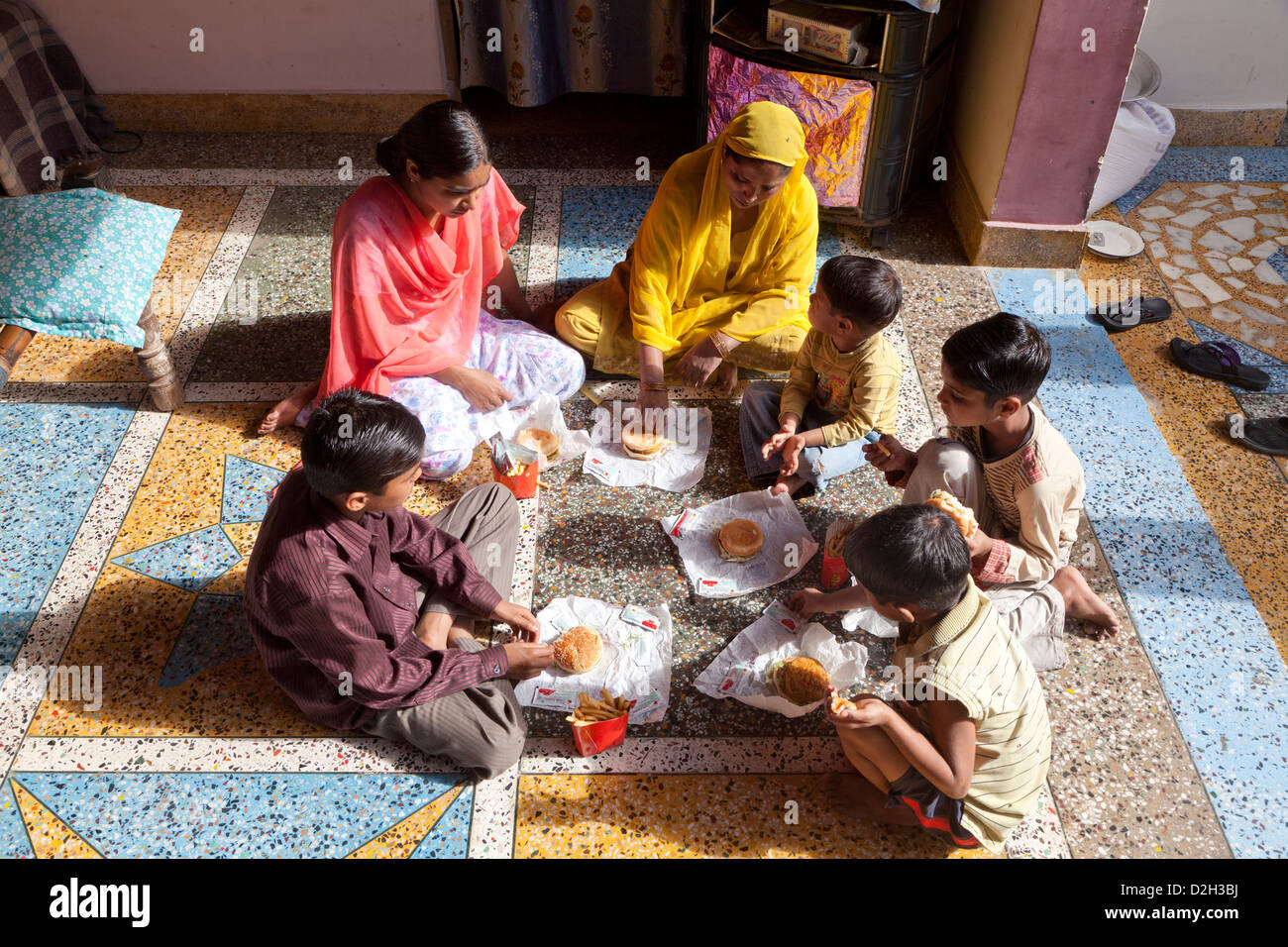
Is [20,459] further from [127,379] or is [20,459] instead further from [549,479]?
[549,479]

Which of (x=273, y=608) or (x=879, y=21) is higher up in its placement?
(x=879, y=21)

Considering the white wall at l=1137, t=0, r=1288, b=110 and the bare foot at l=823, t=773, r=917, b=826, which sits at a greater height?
the white wall at l=1137, t=0, r=1288, b=110

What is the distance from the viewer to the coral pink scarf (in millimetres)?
3059

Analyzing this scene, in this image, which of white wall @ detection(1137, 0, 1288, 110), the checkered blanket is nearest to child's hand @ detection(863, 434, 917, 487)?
white wall @ detection(1137, 0, 1288, 110)

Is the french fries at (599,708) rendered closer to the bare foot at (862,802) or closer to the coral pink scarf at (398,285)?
the bare foot at (862,802)

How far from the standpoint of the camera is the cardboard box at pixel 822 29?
3.80 meters

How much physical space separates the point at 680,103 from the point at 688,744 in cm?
394

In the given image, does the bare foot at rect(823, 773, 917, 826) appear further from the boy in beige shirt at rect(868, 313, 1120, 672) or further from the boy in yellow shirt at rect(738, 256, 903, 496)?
the boy in yellow shirt at rect(738, 256, 903, 496)

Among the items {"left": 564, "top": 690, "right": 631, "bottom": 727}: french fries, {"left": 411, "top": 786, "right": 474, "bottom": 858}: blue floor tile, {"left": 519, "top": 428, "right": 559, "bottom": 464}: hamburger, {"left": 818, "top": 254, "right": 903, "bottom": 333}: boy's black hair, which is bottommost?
{"left": 411, "top": 786, "right": 474, "bottom": 858}: blue floor tile

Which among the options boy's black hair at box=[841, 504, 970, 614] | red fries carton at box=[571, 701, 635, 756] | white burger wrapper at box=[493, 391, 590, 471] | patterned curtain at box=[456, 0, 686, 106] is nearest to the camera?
boy's black hair at box=[841, 504, 970, 614]

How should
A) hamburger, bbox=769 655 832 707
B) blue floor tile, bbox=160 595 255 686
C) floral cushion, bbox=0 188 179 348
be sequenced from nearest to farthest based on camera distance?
1. hamburger, bbox=769 655 832 707
2. blue floor tile, bbox=160 595 255 686
3. floral cushion, bbox=0 188 179 348

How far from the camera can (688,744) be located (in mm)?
2498

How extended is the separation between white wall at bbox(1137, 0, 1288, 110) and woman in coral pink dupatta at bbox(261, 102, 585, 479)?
3463 millimetres
